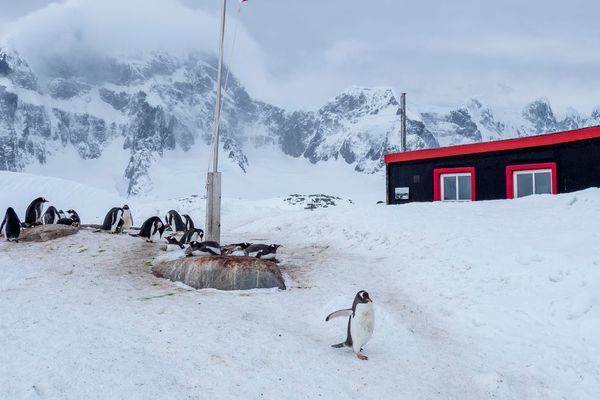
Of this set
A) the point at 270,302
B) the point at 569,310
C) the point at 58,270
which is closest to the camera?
the point at 569,310

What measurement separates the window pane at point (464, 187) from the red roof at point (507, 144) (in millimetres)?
1065

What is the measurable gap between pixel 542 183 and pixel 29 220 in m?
20.8

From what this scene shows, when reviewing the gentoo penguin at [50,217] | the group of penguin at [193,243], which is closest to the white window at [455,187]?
the group of penguin at [193,243]

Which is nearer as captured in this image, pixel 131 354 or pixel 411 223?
pixel 131 354

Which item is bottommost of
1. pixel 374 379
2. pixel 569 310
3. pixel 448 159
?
pixel 374 379

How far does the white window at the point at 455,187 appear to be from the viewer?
20844 mm

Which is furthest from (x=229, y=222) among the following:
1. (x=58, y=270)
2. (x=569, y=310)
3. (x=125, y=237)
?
(x=569, y=310)

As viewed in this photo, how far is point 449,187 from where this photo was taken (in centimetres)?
2142

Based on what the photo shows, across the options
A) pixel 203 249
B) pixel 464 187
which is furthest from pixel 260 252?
pixel 464 187

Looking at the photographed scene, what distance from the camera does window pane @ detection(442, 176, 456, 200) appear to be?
21.3 m

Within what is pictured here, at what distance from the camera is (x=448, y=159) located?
21.3 m

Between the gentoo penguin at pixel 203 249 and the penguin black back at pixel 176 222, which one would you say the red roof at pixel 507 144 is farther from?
the gentoo penguin at pixel 203 249

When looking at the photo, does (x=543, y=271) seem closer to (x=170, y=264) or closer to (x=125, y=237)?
(x=170, y=264)

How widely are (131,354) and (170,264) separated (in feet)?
18.3
